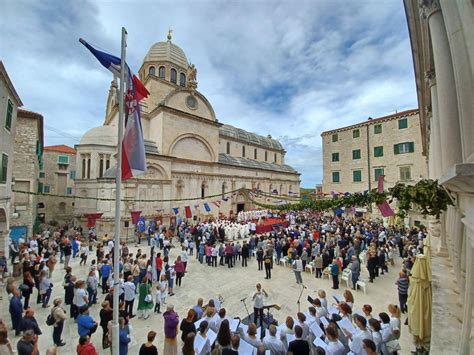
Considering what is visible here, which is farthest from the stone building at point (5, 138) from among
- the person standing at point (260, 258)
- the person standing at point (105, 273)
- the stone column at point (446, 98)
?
the stone column at point (446, 98)

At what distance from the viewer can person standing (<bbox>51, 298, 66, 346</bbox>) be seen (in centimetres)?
Result: 597

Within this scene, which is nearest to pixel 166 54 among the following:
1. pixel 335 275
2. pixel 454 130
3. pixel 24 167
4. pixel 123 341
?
pixel 24 167

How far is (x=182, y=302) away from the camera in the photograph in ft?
29.6

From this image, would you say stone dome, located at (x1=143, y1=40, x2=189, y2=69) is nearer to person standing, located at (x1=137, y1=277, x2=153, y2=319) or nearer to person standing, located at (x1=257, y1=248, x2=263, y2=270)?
person standing, located at (x1=257, y1=248, x2=263, y2=270)

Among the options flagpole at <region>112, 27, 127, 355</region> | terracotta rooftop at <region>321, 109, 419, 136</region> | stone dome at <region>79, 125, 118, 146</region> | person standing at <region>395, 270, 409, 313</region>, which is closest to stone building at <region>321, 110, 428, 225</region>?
terracotta rooftop at <region>321, 109, 419, 136</region>

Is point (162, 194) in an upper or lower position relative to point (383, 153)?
lower

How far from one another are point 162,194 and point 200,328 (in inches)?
757

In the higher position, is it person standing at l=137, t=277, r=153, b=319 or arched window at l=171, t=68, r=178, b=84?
arched window at l=171, t=68, r=178, b=84

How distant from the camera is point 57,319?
6.01 m

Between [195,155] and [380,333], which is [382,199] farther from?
[195,155]

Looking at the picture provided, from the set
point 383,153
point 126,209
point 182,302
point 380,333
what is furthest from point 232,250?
point 383,153

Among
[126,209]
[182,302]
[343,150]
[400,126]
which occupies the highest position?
[400,126]

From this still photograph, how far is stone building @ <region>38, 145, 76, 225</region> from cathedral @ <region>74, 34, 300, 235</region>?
10.1 meters

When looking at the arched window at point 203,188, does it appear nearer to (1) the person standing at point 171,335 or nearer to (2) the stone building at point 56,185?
(2) the stone building at point 56,185
